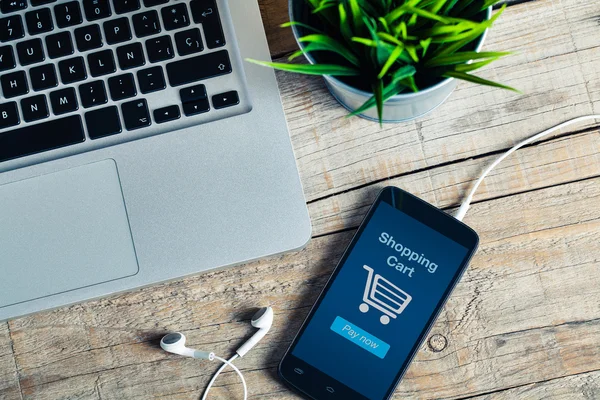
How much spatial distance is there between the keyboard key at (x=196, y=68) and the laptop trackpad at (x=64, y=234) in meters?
0.10

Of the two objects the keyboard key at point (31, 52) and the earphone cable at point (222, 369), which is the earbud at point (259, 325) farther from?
the keyboard key at point (31, 52)

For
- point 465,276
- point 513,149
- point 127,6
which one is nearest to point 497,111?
point 513,149

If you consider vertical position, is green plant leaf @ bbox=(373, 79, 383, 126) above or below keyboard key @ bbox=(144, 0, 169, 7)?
below

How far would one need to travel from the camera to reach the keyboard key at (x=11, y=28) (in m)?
0.57

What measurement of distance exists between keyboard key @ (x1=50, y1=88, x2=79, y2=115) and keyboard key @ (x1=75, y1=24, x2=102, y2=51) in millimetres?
42

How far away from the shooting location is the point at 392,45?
41 cm

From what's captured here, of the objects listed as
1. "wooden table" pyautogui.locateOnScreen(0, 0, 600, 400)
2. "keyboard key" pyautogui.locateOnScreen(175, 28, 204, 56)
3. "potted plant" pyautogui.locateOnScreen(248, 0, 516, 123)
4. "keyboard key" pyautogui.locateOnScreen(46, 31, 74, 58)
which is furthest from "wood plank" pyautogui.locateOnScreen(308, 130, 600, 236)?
"keyboard key" pyautogui.locateOnScreen(46, 31, 74, 58)

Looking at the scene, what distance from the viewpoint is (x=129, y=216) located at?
0.56 metres

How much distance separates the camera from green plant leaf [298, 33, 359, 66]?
0.43m

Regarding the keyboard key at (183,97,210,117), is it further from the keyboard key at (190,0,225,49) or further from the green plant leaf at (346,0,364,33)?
the green plant leaf at (346,0,364,33)

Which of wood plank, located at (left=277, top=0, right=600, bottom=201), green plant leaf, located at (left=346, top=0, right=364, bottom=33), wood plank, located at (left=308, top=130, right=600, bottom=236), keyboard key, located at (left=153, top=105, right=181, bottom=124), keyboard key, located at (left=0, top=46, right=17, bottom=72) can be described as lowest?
wood plank, located at (left=308, top=130, right=600, bottom=236)

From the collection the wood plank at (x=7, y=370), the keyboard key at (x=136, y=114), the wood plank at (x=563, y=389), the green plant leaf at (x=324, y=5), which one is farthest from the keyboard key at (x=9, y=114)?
the wood plank at (x=563, y=389)

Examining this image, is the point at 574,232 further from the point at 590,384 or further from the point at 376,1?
the point at 376,1

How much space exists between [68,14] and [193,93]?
14 cm
